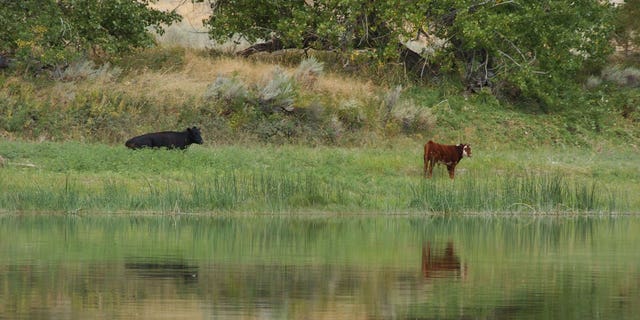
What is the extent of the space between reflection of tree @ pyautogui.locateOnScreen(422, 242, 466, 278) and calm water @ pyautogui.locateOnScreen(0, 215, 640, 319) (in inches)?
1.3

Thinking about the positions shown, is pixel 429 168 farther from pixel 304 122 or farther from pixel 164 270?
pixel 164 270

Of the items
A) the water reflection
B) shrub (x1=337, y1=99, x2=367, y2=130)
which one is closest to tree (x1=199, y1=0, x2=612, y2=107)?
shrub (x1=337, y1=99, x2=367, y2=130)

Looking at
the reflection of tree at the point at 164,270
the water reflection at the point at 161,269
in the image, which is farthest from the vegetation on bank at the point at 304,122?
the reflection of tree at the point at 164,270

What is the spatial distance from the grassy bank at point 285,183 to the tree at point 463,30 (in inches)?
362

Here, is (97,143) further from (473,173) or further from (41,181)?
(473,173)

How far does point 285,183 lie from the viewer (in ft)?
90.0

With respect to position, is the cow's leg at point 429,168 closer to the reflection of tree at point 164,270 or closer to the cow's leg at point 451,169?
the cow's leg at point 451,169

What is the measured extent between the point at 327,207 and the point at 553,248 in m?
6.89

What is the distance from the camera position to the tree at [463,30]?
1657 inches

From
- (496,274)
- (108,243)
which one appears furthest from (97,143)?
(496,274)

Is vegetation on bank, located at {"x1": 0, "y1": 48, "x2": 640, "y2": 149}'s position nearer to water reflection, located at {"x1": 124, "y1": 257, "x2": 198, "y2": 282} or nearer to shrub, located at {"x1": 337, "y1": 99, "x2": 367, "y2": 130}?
shrub, located at {"x1": 337, "y1": 99, "x2": 367, "y2": 130}

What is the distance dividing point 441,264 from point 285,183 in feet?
28.9

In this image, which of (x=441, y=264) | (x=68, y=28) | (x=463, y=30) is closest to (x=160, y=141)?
(x=68, y=28)

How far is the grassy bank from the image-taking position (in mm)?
26656
